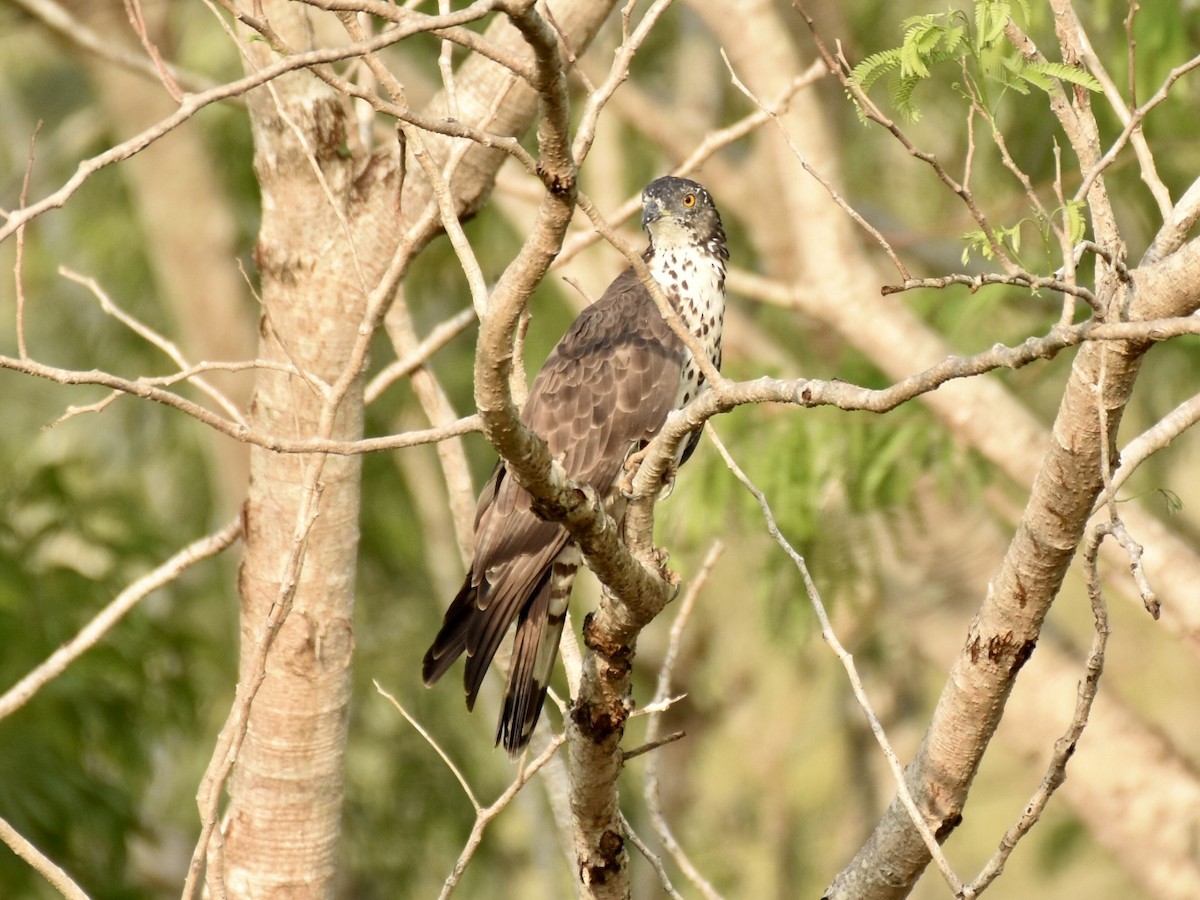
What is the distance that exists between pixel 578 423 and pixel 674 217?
76 centimetres

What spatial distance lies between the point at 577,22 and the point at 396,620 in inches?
275

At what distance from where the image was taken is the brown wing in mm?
3941

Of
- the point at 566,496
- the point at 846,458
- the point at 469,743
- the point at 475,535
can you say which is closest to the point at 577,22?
the point at 475,535

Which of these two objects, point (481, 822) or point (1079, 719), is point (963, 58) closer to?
point (1079, 719)

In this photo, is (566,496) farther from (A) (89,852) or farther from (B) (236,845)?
(A) (89,852)

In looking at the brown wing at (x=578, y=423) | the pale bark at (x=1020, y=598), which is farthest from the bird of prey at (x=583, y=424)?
the pale bark at (x=1020, y=598)

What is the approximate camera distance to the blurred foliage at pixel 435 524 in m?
6.15

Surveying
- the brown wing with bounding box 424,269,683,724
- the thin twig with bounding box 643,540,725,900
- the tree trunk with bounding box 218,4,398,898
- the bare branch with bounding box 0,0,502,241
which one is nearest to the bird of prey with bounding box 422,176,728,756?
the brown wing with bounding box 424,269,683,724

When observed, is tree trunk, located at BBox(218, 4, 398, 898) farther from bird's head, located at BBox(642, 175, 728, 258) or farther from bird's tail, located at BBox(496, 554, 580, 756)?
bird's head, located at BBox(642, 175, 728, 258)

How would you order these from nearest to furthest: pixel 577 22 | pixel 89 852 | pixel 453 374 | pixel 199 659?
pixel 577 22
pixel 89 852
pixel 199 659
pixel 453 374

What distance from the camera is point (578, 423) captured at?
4.40 meters

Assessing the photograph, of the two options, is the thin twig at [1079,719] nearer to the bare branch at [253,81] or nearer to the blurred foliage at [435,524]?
the bare branch at [253,81]

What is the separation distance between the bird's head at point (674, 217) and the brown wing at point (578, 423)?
18cm

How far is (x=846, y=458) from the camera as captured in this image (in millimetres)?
6004
